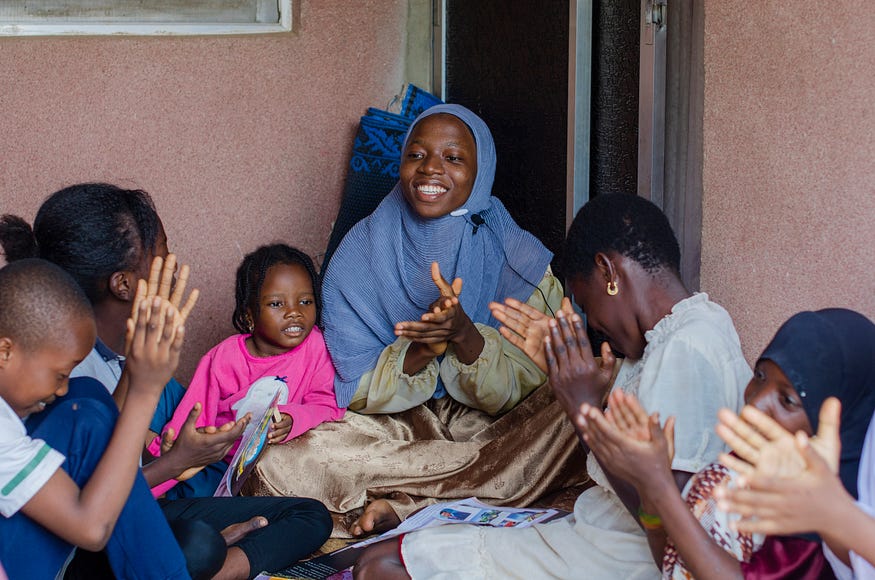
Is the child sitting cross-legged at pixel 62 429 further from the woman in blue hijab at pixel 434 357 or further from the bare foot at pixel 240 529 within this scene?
the woman in blue hijab at pixel 434 357

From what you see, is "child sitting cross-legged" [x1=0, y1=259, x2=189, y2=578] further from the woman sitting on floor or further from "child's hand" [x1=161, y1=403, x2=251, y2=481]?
the woman sitting on floor

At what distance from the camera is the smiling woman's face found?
3916mm

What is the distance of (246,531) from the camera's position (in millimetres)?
3061

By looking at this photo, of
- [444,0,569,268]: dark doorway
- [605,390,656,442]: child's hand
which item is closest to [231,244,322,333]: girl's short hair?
[444,0,569,268]: dark doorway

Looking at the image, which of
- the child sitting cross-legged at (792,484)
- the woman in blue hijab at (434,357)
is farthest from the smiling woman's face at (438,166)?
the child sitting cross-legged at (792,484)

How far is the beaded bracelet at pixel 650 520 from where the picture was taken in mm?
2082

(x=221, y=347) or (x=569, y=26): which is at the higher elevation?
(x=569, y=26)

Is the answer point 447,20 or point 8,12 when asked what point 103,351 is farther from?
point 447,20

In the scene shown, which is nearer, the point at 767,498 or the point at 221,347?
the point at 767,498

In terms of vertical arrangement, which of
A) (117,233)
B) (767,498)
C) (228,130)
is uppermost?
(228,130)

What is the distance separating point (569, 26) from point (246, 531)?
2201mm

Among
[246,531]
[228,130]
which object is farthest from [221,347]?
[228,130]

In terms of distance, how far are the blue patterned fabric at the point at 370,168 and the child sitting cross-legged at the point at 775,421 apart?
281 centimetres

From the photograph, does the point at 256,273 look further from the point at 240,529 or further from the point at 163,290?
the point at 163,290
